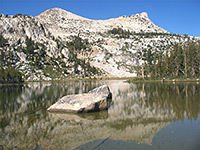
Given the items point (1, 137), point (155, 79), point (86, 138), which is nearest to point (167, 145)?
point (86, 138)

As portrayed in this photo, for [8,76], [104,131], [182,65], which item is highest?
[182,65]

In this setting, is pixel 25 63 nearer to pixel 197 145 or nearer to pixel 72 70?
pixel 72 70

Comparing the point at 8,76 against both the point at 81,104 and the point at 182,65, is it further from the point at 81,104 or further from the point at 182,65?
the point at 182,65

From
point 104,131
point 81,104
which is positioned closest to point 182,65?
point 81,104

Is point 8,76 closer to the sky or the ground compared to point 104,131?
closer to the sky

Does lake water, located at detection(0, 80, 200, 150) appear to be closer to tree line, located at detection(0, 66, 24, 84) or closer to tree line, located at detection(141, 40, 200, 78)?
tree line, located at detection(0, 66, 24, 84)

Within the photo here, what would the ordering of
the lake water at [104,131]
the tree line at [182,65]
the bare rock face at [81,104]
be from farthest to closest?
1. the tree line at [182,65]
2. the bare rock face at [81,104]
3. the lake water at [104,131]

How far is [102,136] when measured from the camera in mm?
12156

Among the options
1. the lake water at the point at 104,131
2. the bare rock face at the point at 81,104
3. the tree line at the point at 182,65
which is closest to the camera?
the lake water at the point at 104,131

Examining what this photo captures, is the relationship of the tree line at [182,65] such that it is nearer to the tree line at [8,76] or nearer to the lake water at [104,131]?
the tree line at [8,76]

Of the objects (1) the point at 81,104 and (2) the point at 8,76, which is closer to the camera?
(1) the point at 81,104

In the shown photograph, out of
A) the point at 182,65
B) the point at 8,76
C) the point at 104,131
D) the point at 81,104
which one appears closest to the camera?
the point at 104,131

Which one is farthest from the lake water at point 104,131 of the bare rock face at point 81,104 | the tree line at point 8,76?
the tree line at point 8,76

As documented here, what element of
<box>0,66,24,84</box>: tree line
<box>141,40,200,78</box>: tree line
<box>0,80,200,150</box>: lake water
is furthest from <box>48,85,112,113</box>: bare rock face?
<box>141,40,200,78</box>: tree line
